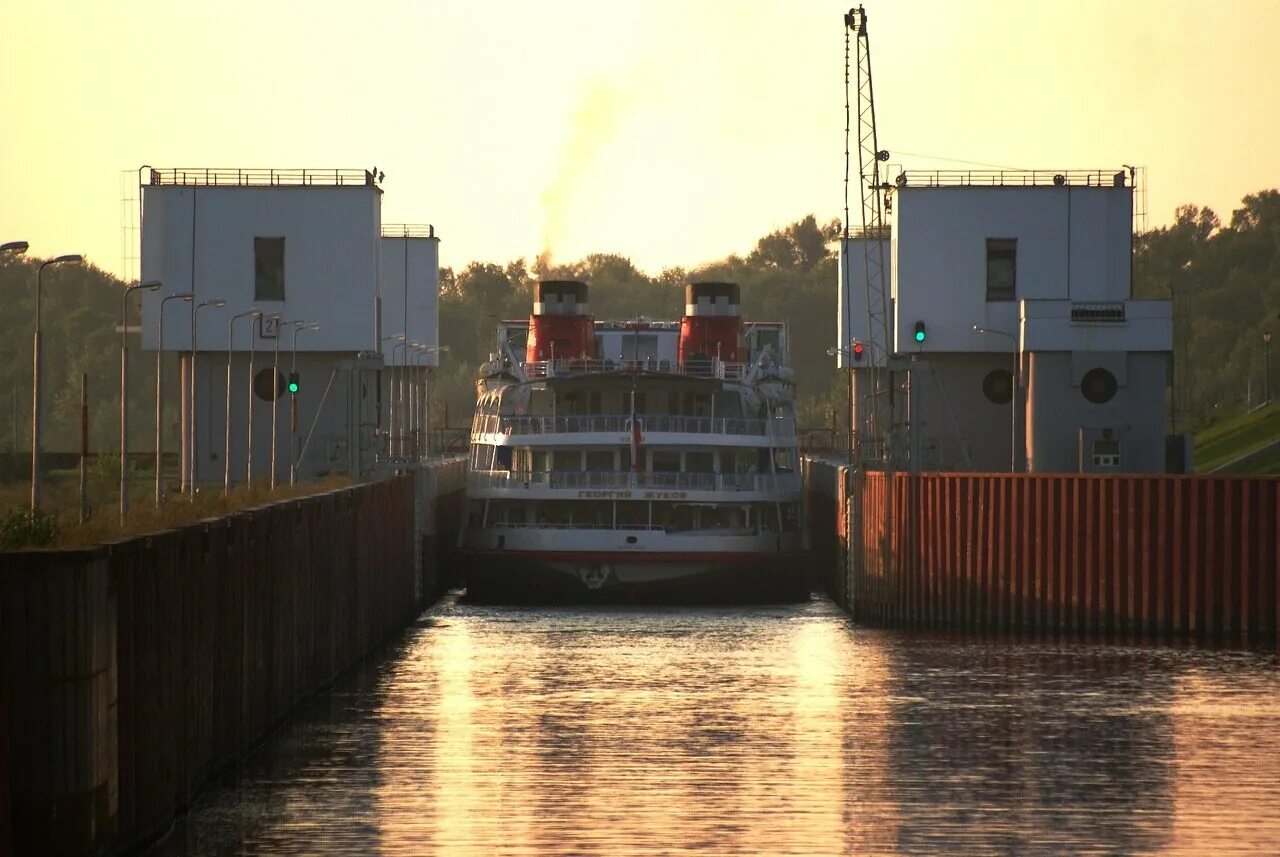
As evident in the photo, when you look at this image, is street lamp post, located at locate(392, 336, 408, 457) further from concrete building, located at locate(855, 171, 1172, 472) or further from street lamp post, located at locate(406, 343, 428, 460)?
concrete building, located at locate(855, 171, 1172, 472)

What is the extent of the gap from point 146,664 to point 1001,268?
51.7 m

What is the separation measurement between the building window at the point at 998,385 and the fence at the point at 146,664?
35.4 metres

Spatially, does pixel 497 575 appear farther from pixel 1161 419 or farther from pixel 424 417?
pixel 424 417

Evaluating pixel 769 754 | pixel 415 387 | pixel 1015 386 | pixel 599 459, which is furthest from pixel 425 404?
pixel 769 754

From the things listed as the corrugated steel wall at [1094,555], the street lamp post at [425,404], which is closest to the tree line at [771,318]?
the street lamp post at [425,404]

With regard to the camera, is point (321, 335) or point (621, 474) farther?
point (321, 335)

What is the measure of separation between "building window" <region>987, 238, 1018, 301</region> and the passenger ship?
331 inches

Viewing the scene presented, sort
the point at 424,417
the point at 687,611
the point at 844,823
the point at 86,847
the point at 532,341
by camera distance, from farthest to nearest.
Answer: the point at 424,417 → the point at 532,341 → the point at 687,611 → the point at 844,823 → the point at 86,847

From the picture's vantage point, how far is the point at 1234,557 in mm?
53844

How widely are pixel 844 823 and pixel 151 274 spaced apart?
53699 mm

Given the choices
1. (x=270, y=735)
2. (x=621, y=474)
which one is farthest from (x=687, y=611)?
(x=270, y=735)

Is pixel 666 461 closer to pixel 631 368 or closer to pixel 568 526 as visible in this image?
pixel 631 368

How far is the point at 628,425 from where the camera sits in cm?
6875

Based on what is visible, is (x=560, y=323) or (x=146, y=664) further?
(x=560, y=323)
